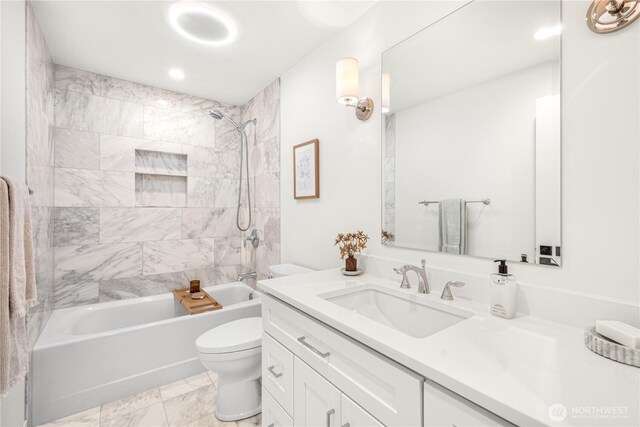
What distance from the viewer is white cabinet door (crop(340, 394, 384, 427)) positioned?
0.78 m

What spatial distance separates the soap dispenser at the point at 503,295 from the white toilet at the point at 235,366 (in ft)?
4.14

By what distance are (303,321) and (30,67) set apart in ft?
6.83

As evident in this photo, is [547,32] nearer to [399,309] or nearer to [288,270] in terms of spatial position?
[399,309]

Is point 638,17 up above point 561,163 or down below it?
above

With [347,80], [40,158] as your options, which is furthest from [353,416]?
[40,158]

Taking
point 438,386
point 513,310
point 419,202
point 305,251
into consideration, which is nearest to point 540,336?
point 513,310

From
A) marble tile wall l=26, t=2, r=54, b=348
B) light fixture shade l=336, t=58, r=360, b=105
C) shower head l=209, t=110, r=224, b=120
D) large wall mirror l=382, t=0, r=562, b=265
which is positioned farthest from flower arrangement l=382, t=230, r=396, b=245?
shower head l=209, t=110, r=224, b=120

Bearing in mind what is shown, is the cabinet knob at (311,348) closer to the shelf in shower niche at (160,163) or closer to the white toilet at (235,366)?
the white toilet at (235,366)

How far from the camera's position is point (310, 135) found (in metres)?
2.08

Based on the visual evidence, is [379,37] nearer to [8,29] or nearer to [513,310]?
[513,310]

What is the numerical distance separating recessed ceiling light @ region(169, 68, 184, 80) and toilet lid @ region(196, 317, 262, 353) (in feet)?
6.86

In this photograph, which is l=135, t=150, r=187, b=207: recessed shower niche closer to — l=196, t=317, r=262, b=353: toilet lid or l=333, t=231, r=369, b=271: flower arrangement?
l=196, t=317, r=262, b=353: toilet lid

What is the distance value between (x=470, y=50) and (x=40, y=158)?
100 inches

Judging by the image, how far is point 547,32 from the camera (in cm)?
96
